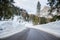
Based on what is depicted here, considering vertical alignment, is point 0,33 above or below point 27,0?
below

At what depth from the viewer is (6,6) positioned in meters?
15.8

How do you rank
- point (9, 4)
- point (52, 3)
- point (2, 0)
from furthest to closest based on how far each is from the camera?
point (52, 3) < point (9, 4) < point (2, 0)

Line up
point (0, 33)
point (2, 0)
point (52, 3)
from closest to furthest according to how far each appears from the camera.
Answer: point (0, 33), point (2, 0), point (52, 3)

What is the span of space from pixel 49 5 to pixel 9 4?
490cm

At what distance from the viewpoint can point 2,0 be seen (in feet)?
49.2

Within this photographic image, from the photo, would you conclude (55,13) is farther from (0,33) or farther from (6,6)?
(0,33)

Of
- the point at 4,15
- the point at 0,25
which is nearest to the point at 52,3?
the point at 4,15

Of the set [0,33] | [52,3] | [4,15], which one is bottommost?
[0,33]

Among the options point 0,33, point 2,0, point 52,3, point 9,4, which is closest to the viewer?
point 0,33

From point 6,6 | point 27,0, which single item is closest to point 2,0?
point 6,6

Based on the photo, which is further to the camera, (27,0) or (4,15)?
(27,0)

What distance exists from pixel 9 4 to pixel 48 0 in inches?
188

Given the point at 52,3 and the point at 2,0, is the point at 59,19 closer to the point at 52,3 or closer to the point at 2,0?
the point at 52,3

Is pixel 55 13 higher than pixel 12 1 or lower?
lower
